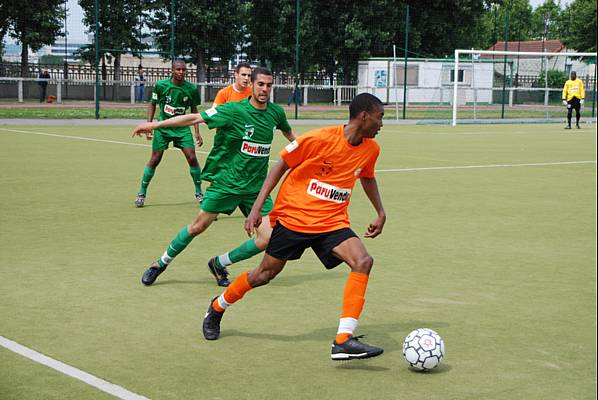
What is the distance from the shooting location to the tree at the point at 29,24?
39.6 metres

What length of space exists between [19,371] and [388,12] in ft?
174

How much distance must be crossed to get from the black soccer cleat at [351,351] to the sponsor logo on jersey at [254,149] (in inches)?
104

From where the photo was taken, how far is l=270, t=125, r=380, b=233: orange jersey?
545cm

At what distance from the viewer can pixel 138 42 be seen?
34.1m

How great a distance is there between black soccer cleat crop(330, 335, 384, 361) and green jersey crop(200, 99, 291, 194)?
2.48 meters

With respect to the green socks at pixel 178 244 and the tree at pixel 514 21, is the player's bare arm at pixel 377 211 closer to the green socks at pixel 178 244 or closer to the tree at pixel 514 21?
the green socks at pixel 178 244

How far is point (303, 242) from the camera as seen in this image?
5.46 m

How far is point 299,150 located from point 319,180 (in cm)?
22

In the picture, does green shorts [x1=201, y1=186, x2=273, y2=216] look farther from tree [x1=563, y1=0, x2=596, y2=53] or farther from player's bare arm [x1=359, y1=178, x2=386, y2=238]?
tree [x1=563, y1=0, x2=596, y2=53]

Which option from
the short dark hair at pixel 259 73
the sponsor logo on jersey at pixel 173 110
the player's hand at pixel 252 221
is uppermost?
the short dark hair at pixel 259 73

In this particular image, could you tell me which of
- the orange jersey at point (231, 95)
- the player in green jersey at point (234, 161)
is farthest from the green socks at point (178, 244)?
the orange jersey at point (231, 95)

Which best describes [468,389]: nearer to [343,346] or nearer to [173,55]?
[343,346]

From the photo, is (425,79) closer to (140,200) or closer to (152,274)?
(140,200)

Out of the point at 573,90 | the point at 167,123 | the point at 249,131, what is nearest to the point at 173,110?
the point at 249,131
